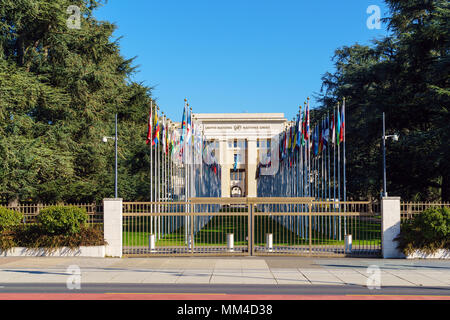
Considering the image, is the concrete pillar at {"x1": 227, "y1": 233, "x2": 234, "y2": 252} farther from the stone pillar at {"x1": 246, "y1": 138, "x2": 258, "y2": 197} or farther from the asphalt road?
the stone pillar at {"x1": 246, "y1": 138, "x2": 258, "y2": 197}

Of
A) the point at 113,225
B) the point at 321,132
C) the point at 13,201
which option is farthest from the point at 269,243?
the point at 13,201

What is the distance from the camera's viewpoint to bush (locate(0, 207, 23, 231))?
20375 millimetres

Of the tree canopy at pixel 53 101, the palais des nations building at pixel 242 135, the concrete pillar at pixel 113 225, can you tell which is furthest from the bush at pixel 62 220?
the palais des nations building at pixel 242 135

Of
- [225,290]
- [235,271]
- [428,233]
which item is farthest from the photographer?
[428,233]

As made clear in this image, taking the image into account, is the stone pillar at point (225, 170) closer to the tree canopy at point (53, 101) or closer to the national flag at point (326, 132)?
the tree canopy at point (53, 101)

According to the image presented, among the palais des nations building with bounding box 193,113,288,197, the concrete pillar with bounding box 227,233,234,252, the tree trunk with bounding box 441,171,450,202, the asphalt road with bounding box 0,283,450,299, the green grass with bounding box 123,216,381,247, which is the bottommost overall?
the green grass with bounding box 123,216,381,247

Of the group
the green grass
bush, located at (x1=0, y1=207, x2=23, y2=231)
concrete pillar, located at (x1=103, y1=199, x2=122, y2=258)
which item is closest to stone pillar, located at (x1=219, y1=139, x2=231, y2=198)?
the green grass

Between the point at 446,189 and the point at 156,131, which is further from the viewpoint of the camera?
the point at 446,189

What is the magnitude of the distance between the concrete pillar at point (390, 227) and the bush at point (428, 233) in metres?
0.25

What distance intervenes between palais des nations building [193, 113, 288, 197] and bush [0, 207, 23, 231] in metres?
67.3

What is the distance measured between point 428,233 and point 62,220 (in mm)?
15500

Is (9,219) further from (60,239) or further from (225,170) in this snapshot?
(225,170)

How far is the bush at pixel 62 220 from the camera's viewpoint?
19.7 m

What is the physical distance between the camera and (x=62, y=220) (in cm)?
1969
